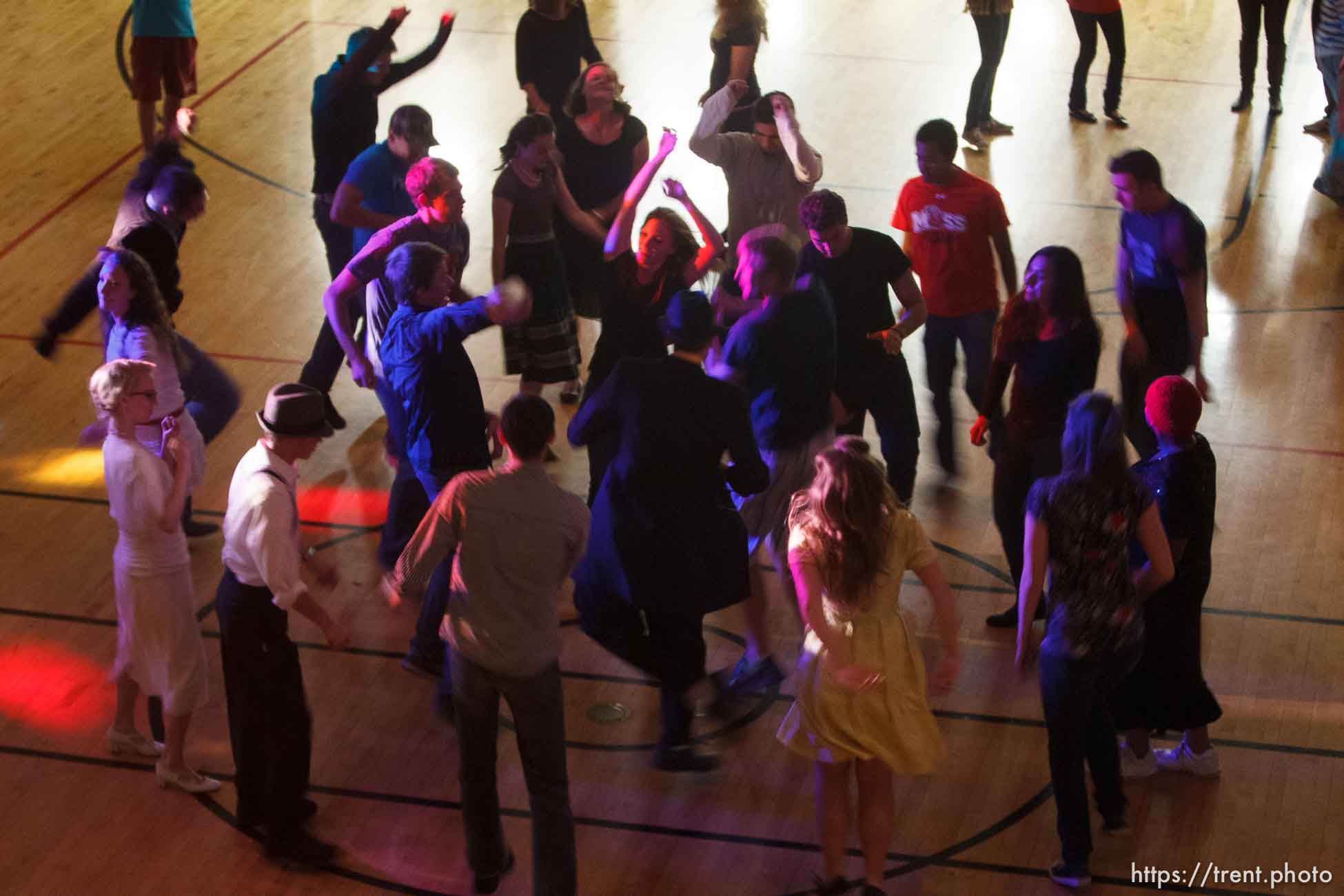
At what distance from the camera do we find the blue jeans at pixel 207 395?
6172 millimetres

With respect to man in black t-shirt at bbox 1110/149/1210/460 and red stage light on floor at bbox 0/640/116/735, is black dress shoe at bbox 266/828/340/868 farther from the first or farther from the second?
man in black t-shirt at bbox 1110/149/1210/460

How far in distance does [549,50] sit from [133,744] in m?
4.69

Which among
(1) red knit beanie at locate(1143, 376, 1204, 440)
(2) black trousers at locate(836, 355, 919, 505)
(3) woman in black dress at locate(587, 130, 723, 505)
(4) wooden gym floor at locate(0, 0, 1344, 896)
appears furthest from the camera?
(2) black trousers at locate(836, 355, 919, 505)

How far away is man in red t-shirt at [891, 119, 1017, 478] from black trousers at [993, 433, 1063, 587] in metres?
0.92

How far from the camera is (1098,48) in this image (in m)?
13.0

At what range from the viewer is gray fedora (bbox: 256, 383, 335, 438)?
4.41 m


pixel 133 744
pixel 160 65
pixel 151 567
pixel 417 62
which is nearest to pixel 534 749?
Answer: pixel 151 567

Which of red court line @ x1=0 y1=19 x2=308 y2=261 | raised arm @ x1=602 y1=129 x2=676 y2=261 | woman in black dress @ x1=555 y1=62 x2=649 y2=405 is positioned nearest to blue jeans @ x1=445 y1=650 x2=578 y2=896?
raised arm @ x1=602 y1=129 x2=676 y2=261

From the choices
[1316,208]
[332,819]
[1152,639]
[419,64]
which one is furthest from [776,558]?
[1316,208]

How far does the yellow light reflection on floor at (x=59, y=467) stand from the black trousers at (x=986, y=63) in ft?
20.0

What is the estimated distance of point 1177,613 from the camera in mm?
4824

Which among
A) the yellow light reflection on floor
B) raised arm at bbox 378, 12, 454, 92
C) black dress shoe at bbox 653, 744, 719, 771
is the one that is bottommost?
the yellow light reflection on floor

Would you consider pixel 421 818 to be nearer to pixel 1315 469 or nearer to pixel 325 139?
pixel 325 139

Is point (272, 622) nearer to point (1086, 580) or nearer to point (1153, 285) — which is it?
point (1086, 580)
